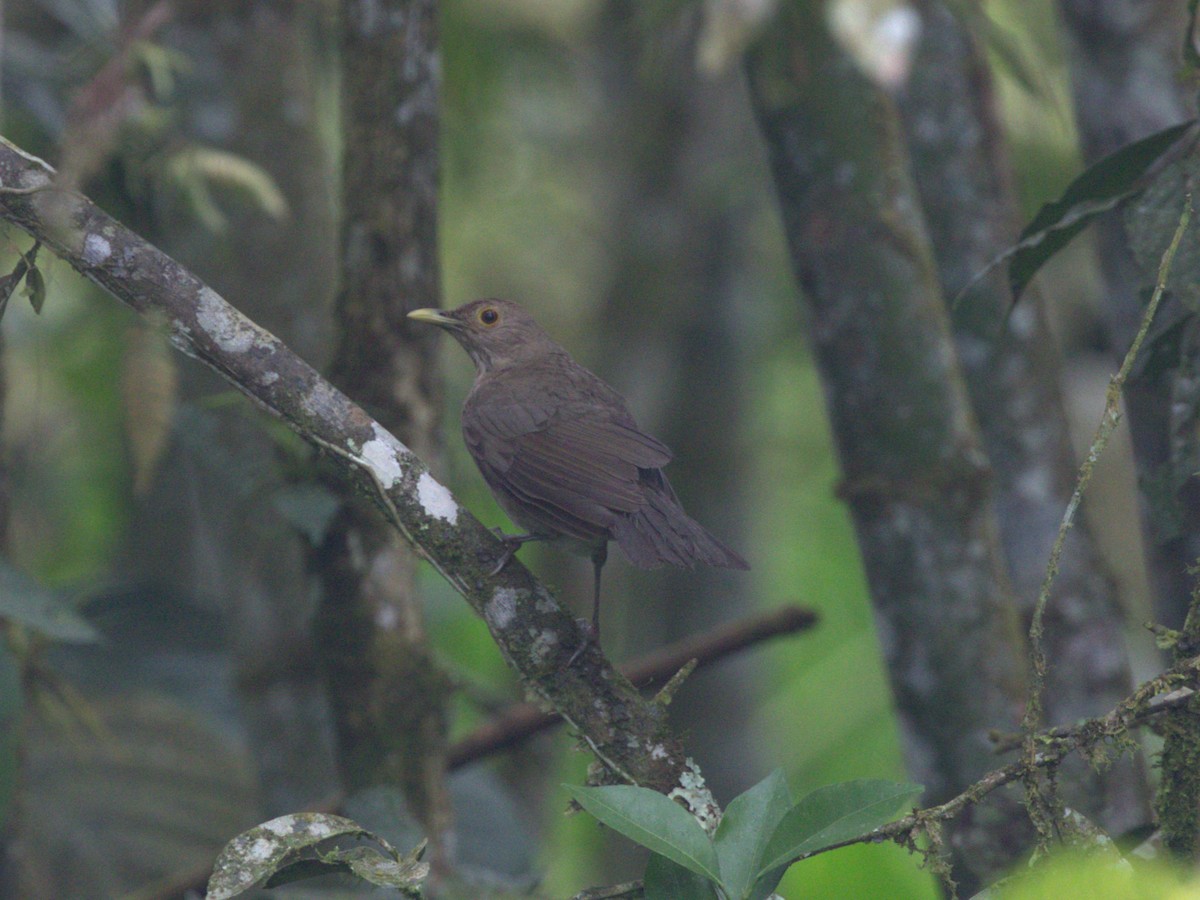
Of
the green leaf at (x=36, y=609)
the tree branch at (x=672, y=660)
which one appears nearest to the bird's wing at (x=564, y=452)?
the tree branch at (x=672, y=660)

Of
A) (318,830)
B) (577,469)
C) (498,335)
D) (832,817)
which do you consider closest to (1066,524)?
(832,817)

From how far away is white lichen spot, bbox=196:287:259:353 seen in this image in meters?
2.45

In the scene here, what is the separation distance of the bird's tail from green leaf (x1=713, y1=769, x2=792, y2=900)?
75 cm

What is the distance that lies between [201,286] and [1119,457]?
24.5ft

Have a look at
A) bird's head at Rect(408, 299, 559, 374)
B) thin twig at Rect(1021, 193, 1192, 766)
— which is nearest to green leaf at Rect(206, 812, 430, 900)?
thin twig at Rect(1021, 193, 1192, 766)

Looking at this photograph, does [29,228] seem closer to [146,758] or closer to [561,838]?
[146,758]

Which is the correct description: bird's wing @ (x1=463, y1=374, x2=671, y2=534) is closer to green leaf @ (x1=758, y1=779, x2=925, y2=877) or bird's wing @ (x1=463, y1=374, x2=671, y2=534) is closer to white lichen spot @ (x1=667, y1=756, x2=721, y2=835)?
white lichen spot @ (x1=667, y1=756, x2=721, y2=835)

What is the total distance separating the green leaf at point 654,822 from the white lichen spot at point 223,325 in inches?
41.0

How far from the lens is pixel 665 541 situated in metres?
3.07

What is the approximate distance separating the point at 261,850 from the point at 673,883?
69cm

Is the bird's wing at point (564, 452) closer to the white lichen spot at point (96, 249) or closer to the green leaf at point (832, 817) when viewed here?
the green leaf at point (832, 817)

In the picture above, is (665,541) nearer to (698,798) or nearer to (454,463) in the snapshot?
(698,798)

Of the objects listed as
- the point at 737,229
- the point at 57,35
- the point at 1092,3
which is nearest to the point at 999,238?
the point at 1092,3

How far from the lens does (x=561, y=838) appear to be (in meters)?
9.94
